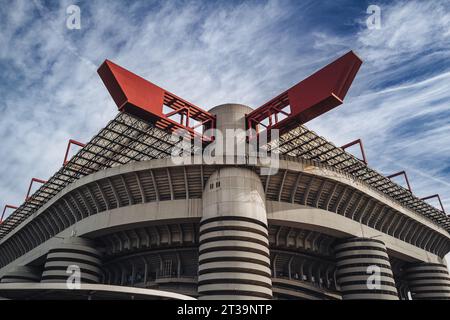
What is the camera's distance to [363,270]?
41719mm

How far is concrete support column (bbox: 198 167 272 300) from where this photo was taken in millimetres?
32125

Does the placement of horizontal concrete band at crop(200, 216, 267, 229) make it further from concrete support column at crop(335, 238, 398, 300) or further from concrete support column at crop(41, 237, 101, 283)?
concrete support column at crop(41, 237, 101, 283)

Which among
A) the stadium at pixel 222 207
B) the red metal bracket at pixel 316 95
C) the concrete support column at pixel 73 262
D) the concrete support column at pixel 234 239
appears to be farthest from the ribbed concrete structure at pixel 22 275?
the red metal bracket at pixel 316 95

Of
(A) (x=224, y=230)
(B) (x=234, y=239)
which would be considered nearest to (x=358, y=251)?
(B) (x=234, y=239)

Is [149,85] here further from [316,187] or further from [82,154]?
[316,187]

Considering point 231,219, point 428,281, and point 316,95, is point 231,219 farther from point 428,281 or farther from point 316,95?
point 428,281

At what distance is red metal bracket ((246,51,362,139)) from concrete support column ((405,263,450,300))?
39014 millimetres

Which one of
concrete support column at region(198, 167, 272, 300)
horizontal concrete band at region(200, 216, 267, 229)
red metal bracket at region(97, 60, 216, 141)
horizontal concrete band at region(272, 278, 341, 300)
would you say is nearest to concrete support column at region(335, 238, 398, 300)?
horizontal concrete band at region(272, 278, 341, 300)

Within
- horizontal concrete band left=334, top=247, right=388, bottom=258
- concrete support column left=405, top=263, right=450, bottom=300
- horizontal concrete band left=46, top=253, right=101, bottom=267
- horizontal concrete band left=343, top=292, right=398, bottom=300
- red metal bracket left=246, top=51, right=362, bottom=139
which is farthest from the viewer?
concrete support column left=405, top=263, right=450, bottom=300

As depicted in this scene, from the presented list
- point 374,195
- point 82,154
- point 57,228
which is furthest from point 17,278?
point 374,195

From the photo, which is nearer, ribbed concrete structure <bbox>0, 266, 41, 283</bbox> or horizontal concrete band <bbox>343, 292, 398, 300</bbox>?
horizontal concrete band <bbox>343, 292, 398, 300</bbox>

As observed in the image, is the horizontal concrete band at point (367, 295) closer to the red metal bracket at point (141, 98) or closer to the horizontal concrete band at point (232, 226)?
the horizontal concrete band at point (232, 226)

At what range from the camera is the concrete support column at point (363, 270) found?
1597 inches
